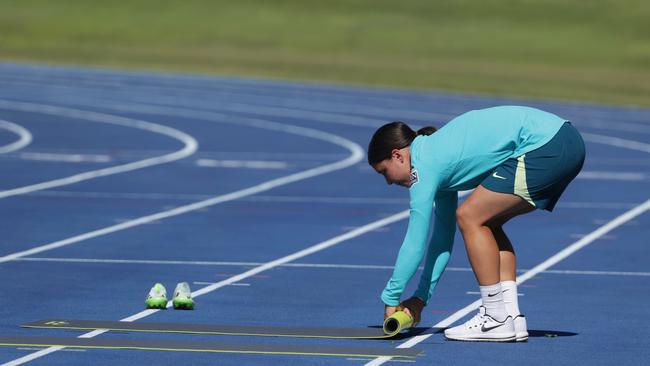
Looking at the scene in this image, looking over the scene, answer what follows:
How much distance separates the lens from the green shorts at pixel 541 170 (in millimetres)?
9445

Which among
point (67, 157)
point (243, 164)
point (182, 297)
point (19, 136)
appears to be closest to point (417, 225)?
point (182, 297)

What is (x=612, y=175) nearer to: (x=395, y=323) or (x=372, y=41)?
(x=395, y=323)

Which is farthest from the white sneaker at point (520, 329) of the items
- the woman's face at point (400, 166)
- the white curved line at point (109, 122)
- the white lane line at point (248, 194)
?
the white curved line at point (109, 122)

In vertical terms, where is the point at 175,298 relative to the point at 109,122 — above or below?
below

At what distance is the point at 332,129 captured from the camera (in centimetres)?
3059

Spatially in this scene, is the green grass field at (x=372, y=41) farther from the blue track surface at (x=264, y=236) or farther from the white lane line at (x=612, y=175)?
the white lane line at (x=612, y=175)

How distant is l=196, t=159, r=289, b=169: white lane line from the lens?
23011 mm

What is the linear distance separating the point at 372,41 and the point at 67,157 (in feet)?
155

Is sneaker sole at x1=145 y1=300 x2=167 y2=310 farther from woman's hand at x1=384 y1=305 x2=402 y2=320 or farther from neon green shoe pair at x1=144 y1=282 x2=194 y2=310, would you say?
woman's hand at x1=384 y1=305 x2=402 y2=320

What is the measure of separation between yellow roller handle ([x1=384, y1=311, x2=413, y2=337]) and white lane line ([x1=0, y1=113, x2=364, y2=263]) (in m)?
4.93

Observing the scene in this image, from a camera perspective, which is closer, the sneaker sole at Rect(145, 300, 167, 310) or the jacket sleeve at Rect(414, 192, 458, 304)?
the jacket sleeve at Rect(414, 192, 458, 304)

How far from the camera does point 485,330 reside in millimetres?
9609

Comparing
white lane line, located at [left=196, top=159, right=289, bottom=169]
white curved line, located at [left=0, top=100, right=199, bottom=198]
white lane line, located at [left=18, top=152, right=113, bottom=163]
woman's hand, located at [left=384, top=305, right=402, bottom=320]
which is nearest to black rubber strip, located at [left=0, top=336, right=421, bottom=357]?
woman's hand, located at [left=384, top=305, right=402, bottom=320]

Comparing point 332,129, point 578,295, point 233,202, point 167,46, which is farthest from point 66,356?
point 167,46
